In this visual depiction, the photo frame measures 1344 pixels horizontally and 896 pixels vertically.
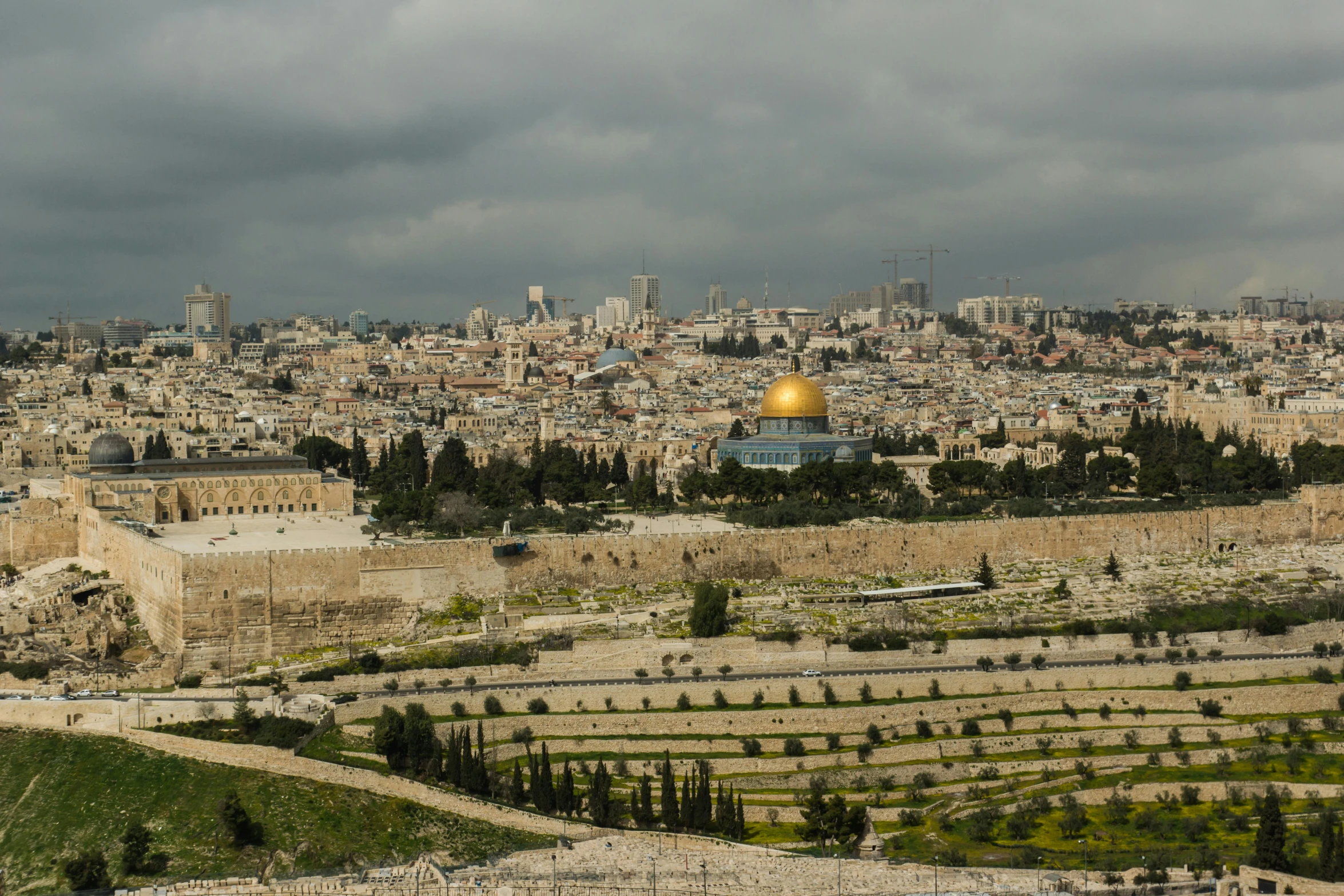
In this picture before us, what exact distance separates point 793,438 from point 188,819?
32.4 metres

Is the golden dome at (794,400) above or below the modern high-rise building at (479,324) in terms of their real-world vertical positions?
below

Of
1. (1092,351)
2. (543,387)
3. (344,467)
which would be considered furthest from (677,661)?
(1092,351)

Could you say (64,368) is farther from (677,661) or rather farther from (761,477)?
(677,661)

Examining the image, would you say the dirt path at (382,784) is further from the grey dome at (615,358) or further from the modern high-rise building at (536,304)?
the modern high-rise building at (536,304)

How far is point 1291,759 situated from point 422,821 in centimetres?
1415

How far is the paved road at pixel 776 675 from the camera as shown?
29.8 metres

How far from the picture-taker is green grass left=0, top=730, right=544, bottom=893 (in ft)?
79.8

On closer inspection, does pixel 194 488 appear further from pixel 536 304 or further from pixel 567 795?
pixel 536 304

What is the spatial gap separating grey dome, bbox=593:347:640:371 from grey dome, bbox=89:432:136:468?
6370 centimetres

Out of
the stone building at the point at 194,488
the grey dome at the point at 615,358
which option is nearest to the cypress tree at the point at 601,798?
the stone building at the point at 194,488

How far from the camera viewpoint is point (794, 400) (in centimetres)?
5647

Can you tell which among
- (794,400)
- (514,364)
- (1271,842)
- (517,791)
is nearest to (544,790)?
(517,791)

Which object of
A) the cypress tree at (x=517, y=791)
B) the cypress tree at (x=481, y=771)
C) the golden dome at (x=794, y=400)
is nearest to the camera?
the cypress tree at (x=517, y=791)

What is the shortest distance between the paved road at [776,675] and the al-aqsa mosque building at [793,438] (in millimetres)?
20929
